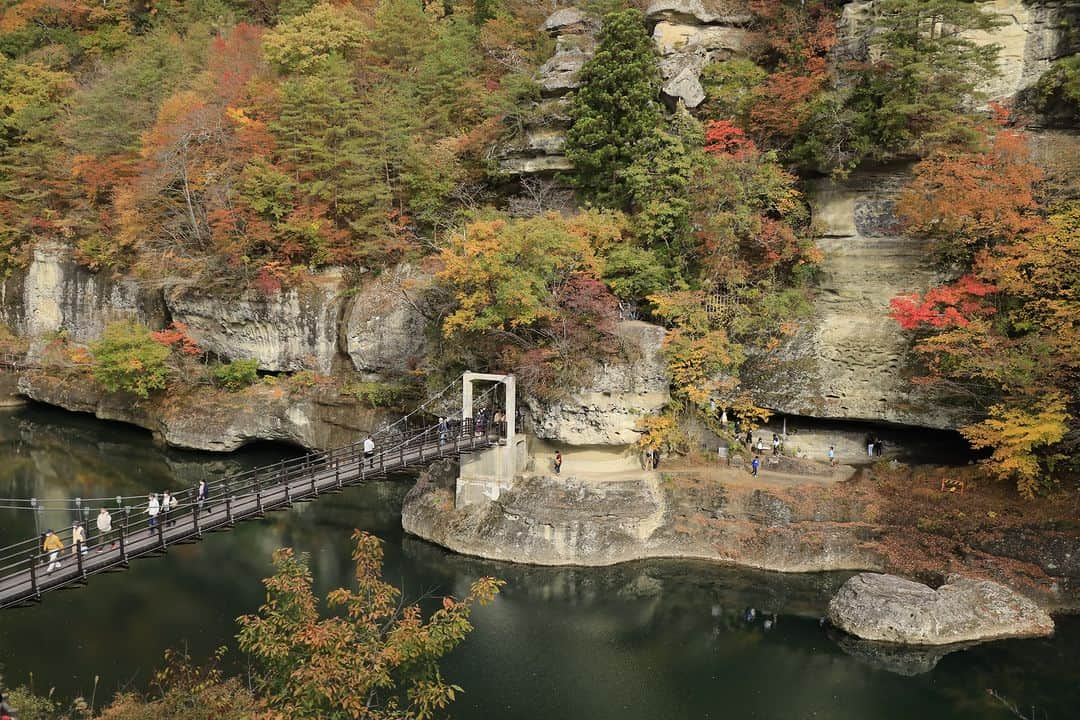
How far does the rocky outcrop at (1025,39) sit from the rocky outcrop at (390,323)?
17363 millimetres

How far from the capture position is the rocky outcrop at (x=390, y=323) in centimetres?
2997

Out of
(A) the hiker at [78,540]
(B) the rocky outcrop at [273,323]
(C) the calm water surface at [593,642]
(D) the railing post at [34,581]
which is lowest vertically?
(C) the calm water surface at [593,642]

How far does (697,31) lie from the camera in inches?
1220

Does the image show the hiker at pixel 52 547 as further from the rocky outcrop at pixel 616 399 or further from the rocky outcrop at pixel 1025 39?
the rocky outcrop at pixel 1025 39

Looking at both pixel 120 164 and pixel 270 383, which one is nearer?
pixel 270 383

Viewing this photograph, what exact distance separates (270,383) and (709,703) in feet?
72.4

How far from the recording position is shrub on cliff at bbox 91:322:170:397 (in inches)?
1296

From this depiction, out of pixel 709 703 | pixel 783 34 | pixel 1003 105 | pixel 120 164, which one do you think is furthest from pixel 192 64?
pixel 709 703

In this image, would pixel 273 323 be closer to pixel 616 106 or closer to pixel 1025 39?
pixel 616 106

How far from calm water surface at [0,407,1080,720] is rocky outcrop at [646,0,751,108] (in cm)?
1791

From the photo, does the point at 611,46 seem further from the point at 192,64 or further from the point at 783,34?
the point at 192,64

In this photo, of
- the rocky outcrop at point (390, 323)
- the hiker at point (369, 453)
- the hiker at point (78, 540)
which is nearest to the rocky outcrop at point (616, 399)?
the hiker at point (369, 453)

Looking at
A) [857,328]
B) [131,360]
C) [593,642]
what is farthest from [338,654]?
[131,360]

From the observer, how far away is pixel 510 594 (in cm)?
2205
